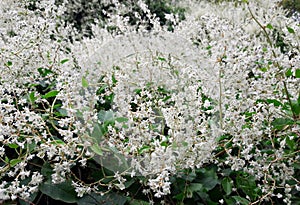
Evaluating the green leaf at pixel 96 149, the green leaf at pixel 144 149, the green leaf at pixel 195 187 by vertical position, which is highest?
the green leaf at pixel 96 149

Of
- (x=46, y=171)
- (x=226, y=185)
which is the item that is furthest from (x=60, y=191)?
(x=226, y=185)

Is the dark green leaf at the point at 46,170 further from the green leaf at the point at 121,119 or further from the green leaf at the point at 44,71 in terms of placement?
the green leaf at the point at 44,71

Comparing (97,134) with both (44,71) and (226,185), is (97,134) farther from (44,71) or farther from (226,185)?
(44,71)

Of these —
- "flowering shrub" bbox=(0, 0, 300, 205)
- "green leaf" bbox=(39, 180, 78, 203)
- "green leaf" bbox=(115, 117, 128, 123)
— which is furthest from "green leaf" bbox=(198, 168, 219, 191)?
"green leaf" bbox=(39, 180, 78, 203)

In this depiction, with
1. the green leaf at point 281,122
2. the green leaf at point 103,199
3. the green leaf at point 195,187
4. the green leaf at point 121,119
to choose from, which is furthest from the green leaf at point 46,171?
the green leaf at point 281,122

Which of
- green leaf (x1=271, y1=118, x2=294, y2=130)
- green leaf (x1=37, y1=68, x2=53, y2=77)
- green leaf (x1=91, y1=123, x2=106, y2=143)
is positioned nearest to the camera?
green leaf (x1=91, y1=123, x2=106, y2=143)

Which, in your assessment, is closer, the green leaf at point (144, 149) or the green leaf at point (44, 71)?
the green leaf at point (144, 149)

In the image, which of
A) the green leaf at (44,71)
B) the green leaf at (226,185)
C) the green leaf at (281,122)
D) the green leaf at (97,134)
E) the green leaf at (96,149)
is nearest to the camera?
the green leaf at (96,149)

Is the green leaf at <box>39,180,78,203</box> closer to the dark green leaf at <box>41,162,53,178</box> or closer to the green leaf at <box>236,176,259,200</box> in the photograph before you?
the dark green leaf at <box>41,162,53,178</box>

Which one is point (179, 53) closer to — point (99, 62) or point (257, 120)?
point (99, 62)
